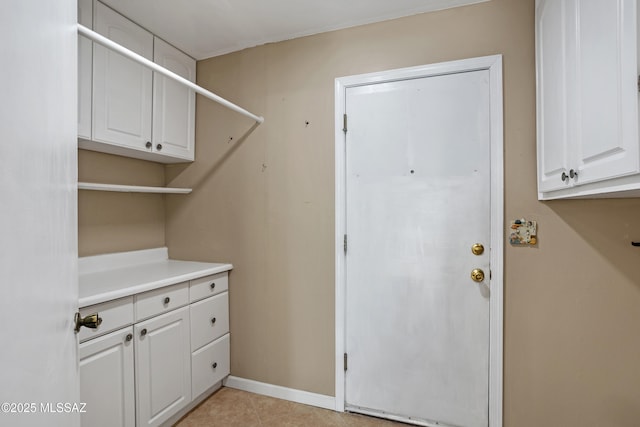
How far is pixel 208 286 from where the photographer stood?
219 centimetres

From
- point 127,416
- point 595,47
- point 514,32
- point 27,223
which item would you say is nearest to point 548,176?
point 595,47

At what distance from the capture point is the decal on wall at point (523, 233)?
5.67 feet

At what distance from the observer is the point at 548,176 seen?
1.58 m

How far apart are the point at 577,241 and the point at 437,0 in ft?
4.89

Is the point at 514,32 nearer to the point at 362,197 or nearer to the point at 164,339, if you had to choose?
the point at 362,197

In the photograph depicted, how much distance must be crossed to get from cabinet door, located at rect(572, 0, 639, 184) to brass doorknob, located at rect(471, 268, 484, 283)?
712mm

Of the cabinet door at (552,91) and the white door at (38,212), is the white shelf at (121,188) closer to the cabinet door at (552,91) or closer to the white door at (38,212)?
the white door at (38,212)

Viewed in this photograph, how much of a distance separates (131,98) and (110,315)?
128 centimetres

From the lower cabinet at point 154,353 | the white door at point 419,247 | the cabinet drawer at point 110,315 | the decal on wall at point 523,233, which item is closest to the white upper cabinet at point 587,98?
the decal on wall at point 523,233

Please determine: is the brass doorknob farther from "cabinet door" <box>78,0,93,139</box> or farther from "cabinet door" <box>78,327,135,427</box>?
"cabinet door" <box>78,0,93,139</box>

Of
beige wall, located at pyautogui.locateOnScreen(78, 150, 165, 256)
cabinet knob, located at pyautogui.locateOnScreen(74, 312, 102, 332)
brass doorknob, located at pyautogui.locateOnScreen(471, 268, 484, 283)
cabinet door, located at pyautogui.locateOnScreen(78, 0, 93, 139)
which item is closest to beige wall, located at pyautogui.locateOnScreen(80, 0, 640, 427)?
beige wall, located at pyautogui.locateOnScreen(78, 150, 165, 256)

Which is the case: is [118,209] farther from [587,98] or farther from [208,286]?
[587,98]

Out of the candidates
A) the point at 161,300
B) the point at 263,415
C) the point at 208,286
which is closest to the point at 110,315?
the point at 161,300

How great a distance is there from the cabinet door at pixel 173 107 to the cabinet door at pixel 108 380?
1.21 m
